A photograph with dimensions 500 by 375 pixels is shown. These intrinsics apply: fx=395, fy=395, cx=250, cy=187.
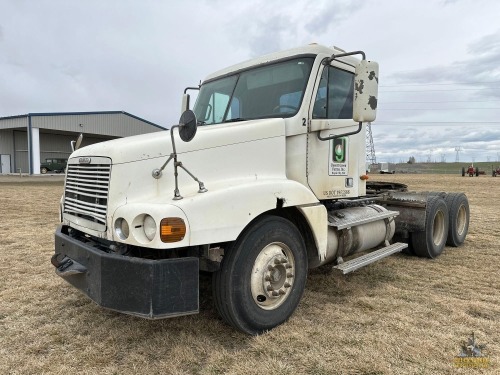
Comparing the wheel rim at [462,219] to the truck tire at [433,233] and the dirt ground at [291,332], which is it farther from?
the dirt ground at [291,332]

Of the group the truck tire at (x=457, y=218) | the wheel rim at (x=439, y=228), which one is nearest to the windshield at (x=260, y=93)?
the wheel rim at (x=439, y=228)

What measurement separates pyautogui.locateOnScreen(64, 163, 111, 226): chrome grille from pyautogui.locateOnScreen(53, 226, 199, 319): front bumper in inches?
14.5

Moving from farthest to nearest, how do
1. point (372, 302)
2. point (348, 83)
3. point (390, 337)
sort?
point (348, 83)
point (372, 302)
point (390, 337)

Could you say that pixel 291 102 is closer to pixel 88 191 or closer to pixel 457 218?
pixel 88 191

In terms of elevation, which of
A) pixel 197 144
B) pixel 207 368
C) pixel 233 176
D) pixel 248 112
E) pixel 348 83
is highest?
pixel 348 83

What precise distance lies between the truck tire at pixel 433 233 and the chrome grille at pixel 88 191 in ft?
16.7

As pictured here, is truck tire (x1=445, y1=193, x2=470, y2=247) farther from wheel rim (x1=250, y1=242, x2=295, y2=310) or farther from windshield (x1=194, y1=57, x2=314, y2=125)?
wheel rim (x1=250, y1=242, x2=295, y2=310)

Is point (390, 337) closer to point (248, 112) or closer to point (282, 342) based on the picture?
point (282, 342)

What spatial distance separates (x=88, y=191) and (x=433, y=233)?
5.58 meters

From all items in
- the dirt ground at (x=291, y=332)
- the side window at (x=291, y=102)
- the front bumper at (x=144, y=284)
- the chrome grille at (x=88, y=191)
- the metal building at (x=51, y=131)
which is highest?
the metal building at (x=51, y=131)

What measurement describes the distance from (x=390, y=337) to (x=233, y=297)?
144cm

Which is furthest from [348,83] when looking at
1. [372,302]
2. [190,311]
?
[190,311]

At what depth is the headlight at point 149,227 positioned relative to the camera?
281cm

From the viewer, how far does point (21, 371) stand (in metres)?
2.93
